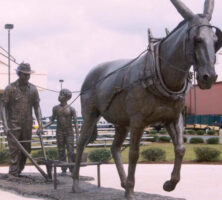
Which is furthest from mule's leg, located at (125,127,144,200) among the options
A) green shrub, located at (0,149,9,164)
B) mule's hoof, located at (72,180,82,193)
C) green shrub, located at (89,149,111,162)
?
green shrub, located at (0,149,9,164)

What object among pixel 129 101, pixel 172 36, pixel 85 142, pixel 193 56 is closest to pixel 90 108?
pixel 85 142

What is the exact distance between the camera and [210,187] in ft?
30.4

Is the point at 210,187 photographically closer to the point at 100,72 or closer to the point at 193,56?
the point at 100,72

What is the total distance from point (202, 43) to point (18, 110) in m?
5.53

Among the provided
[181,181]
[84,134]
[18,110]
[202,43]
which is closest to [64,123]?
[18,110]

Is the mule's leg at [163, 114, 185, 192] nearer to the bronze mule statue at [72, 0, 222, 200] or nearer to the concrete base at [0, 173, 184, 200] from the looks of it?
the bronze mule statue at [72, 0, 222, 200]

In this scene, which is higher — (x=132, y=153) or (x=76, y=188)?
(x=132, y=153)

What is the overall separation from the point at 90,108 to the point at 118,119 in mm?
1003

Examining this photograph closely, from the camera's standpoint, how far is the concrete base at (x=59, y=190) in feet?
23.1

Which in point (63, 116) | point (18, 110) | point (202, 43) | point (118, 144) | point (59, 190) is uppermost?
point (202, 43)

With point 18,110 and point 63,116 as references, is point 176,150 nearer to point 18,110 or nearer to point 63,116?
point 18,110

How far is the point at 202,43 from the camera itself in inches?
198

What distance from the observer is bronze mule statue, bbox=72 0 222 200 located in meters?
5.11

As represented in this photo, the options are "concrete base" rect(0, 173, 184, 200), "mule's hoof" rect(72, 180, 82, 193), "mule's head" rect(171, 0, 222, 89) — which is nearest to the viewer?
"mule's head" rect(171, 0, 222, 89)
